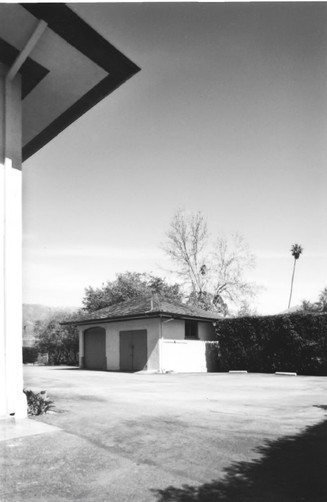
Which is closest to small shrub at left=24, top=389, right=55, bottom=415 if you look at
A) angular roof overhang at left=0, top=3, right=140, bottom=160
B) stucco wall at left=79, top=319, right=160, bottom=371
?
angular roof overhang at left=0, top=3, right=140, bottom=160

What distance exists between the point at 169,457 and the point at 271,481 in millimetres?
1235

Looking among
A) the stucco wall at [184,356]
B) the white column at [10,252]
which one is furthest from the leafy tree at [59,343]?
the white column at [10,252]

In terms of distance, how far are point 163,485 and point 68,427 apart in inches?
109

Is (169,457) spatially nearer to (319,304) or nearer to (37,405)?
(37,405)

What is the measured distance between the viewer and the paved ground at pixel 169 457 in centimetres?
367

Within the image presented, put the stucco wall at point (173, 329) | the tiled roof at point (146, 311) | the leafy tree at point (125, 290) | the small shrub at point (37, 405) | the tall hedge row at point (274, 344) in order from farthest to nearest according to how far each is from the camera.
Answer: the leafy tree at point (125, 290), the stucco wall at point (173, 329), the tiled roof at point (146, 311), the tall hedge row at point (274, 344), the small shrub at point (37, 405)

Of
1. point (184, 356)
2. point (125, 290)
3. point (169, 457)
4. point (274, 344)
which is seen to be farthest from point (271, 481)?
point (125, 290)

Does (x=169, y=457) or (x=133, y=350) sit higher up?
(x=169, y=457)

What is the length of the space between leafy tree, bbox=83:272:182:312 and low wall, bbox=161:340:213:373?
2123cm

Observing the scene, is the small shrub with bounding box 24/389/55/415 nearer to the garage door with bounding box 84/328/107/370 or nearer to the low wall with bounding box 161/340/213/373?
the low wall with bounding box 161/340/213/373

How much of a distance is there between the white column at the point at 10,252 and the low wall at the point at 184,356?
1582cm

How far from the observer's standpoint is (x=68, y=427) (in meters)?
6.12

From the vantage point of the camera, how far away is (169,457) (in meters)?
4.70

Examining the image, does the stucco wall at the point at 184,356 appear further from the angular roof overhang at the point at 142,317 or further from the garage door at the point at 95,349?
the garage door at the point at 95,349
